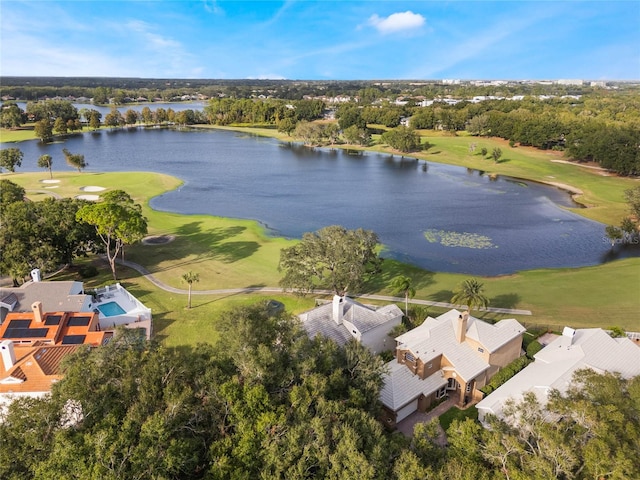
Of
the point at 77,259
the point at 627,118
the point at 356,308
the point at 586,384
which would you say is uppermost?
the point at 627,118

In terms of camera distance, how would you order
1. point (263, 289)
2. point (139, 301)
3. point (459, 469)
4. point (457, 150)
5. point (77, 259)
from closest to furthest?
1. point (459, 469)
2. point (139, 301)
3. point (263, 289)
4. point (77, 259)
5. point (457, 150)

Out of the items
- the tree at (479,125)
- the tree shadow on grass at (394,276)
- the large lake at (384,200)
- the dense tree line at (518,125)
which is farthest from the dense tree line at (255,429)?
the tree at (479,125)

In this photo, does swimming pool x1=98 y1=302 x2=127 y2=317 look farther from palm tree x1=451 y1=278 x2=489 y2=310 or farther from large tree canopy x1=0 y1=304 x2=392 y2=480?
palm tree x1=451 y1=278 x2=489 y2=310

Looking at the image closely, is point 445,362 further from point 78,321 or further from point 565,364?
point 78,321

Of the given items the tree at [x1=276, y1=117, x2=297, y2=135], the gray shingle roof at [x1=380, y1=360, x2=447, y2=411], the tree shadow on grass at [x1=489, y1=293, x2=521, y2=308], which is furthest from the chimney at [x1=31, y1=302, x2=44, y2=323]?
the tree at [x1=276, y1=117, x2=297, y2=135]

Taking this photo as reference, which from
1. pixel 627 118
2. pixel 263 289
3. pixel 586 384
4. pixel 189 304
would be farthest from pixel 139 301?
pixel 627 118

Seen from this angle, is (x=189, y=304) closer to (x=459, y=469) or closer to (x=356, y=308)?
(x=356, y=308)

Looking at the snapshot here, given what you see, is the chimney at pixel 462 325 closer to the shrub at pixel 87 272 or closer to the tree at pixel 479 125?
the shrub at pixel 87 272
